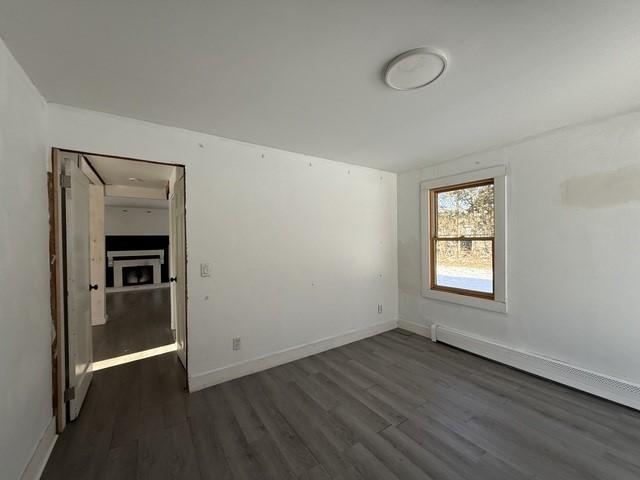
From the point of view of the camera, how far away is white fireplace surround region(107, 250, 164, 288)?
754 cm

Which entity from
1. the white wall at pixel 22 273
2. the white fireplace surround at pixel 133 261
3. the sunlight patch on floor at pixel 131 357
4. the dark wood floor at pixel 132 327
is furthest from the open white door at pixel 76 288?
the white fireplace surround at pixel 133 261

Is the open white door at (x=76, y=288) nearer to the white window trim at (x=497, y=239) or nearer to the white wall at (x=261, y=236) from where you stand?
the white wall at (x=261, y=236)

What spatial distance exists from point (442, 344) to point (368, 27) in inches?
141

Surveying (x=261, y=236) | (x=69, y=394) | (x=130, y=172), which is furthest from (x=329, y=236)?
(x=130, y=172)

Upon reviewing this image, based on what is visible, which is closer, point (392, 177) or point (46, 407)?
point (46, 407)

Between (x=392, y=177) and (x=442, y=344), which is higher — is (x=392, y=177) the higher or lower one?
the higher one

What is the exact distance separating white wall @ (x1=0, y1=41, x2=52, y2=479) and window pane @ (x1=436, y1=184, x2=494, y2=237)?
404cm

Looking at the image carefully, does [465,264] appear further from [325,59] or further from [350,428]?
[325,59]

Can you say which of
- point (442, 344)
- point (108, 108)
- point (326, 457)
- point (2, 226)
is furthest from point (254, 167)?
point (442, 344)

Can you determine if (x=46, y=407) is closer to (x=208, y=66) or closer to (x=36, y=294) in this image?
(x=36, y=294)

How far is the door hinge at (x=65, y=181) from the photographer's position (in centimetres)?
201

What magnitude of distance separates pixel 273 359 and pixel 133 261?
7093mm

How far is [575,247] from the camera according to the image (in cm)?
246

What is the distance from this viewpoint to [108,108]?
2.02 m
